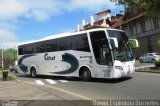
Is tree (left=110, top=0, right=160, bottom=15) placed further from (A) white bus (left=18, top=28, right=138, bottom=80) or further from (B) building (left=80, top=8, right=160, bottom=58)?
(B) building (left=80, top=8, right=160, bottom=58)

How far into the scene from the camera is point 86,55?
792 inches

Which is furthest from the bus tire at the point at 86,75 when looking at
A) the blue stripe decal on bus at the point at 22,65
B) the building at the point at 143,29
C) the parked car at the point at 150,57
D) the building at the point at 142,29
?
the building at the point at 143,29

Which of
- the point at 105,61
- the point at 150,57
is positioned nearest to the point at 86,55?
the point at 105,61

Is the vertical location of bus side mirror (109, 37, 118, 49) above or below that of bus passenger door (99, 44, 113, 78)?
above

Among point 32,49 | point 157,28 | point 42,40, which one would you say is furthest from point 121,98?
point 157,28

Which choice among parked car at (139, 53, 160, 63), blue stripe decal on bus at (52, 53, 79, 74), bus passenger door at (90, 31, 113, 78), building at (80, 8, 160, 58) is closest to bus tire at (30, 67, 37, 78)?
blue stripe decal on bus at (52, 53, 79, 74)

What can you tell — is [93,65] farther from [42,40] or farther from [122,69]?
[42,40]

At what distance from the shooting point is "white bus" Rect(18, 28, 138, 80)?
720 inches

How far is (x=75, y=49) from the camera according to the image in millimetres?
21250

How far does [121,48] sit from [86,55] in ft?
8.28

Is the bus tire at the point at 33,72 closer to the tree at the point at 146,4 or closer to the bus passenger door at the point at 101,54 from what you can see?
the bus passenger door at the point at 101,54

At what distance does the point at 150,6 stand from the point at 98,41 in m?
3.68

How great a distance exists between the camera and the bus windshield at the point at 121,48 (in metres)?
18.3

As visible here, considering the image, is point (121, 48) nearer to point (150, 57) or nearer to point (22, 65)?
point (22, 65)
